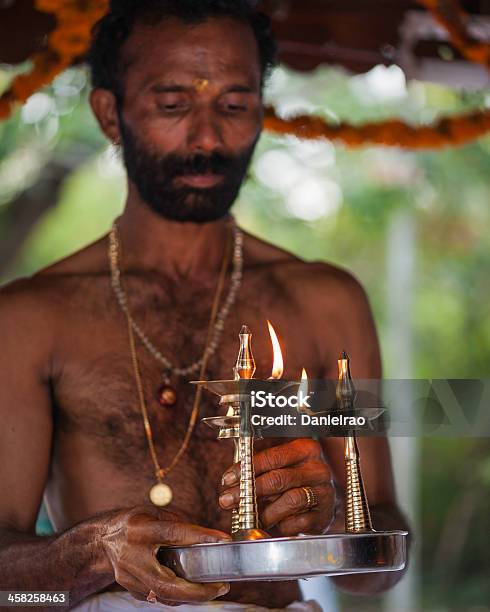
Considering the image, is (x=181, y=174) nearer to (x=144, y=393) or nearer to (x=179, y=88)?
(x=179, y=88)

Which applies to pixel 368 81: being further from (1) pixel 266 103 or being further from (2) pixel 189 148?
(2) pixel 189 148

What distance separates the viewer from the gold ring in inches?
77.5

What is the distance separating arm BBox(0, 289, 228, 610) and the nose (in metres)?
0.48

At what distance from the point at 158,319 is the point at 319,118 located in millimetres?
833

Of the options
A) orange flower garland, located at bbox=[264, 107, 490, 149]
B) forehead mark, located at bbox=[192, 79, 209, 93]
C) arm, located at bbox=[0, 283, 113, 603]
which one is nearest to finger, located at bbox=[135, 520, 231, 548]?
arm, located at bbox=[0, 283, 113, 603]

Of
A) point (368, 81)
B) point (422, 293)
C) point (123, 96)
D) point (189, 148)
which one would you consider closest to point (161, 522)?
point (189, 148)

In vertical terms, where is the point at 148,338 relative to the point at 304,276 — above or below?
below

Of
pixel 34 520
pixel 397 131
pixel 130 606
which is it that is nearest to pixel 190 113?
pixel 397 131

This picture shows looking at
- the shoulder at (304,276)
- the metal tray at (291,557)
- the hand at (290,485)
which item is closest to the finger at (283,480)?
the hand at (290,485)

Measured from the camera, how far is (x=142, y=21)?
2752mm

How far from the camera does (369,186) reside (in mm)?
5375

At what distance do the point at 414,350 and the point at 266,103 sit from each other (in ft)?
9.70

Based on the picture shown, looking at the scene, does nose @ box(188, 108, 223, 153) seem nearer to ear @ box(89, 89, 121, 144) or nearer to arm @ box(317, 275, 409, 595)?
ear @ box(89, 89, 121, 144)

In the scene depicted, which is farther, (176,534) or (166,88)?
(166,88)
